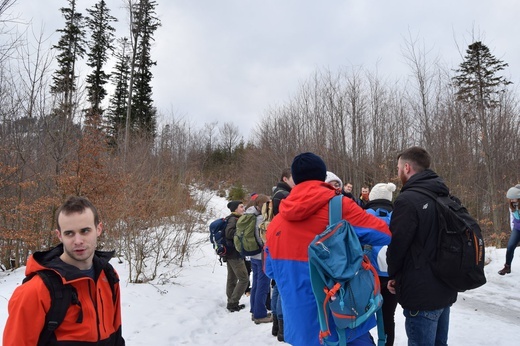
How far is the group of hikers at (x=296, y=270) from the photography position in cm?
191

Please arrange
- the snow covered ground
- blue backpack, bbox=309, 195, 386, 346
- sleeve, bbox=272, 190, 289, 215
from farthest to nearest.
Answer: the snow covered ground → sleeve, bbox=272, 190, 289, 215 → blue backpack, bbox=309, 195, 386, 346

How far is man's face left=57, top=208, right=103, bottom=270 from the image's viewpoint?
2098 millimetres

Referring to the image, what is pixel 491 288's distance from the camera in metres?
7.35

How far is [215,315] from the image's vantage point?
6375mm

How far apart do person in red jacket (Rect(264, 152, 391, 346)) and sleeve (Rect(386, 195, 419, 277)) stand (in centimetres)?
29

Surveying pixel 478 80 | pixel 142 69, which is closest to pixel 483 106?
pixel 478 80

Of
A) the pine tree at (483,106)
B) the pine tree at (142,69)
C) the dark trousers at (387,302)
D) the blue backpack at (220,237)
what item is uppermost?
the pine tree at (142,69)

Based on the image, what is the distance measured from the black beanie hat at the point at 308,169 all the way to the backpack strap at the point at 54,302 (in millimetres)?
1763

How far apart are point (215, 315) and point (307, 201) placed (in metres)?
4.72

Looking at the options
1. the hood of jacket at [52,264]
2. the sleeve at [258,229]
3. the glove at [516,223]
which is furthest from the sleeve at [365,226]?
the glove at [516,223]

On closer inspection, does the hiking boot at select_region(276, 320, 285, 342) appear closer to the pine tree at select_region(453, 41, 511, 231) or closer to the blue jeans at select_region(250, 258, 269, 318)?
the blue jeans at select_region(250, 258, 269, 318)

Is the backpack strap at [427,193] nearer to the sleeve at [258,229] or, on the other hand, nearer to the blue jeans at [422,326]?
the blue jeans at [422,326]

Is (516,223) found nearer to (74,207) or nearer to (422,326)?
(422,326)

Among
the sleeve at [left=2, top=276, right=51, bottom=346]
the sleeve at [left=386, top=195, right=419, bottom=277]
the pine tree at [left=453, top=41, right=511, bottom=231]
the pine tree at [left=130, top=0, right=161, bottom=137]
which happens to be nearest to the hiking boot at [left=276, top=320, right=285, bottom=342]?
the sleeve at [left=386, top=195, right=419, bottom=277]
